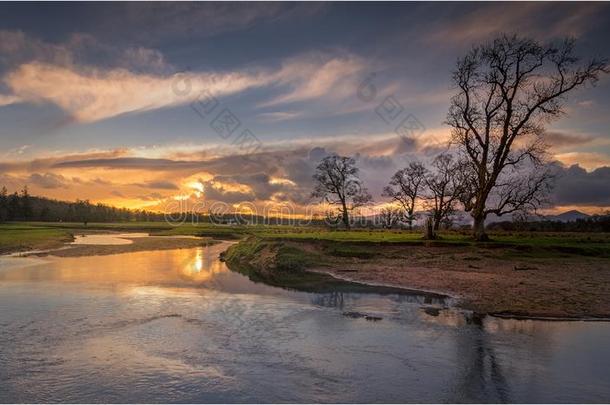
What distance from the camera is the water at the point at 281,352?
336 inches

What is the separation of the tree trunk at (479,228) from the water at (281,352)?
16.5 metres

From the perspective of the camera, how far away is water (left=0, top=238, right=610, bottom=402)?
8.54 metres

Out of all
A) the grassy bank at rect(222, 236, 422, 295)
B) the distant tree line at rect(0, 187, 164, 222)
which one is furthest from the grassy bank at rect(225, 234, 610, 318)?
the distant tree line at rect(0, 187, 164, 222)

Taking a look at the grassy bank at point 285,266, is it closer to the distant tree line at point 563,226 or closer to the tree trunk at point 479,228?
the tree trunk at point 479,228

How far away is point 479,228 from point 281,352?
2559 centimetres

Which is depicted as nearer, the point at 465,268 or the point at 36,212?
the point at 465,268

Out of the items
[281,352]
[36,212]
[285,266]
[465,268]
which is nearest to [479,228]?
[465,268]

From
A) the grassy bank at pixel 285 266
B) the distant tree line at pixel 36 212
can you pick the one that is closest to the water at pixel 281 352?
the grassy bank at pixel 285 266

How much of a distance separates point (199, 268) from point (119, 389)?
21317 mm

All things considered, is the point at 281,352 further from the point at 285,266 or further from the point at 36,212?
the point at 36,212

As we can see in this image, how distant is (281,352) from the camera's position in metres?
11.0

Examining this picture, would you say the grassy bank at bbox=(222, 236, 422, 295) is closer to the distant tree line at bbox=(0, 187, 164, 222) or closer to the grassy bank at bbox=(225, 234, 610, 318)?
the grassy bank at bbox=(225, 234, 610, 318)

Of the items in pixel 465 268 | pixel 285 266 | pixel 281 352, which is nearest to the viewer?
pixel 281 352

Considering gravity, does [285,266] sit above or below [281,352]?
above
